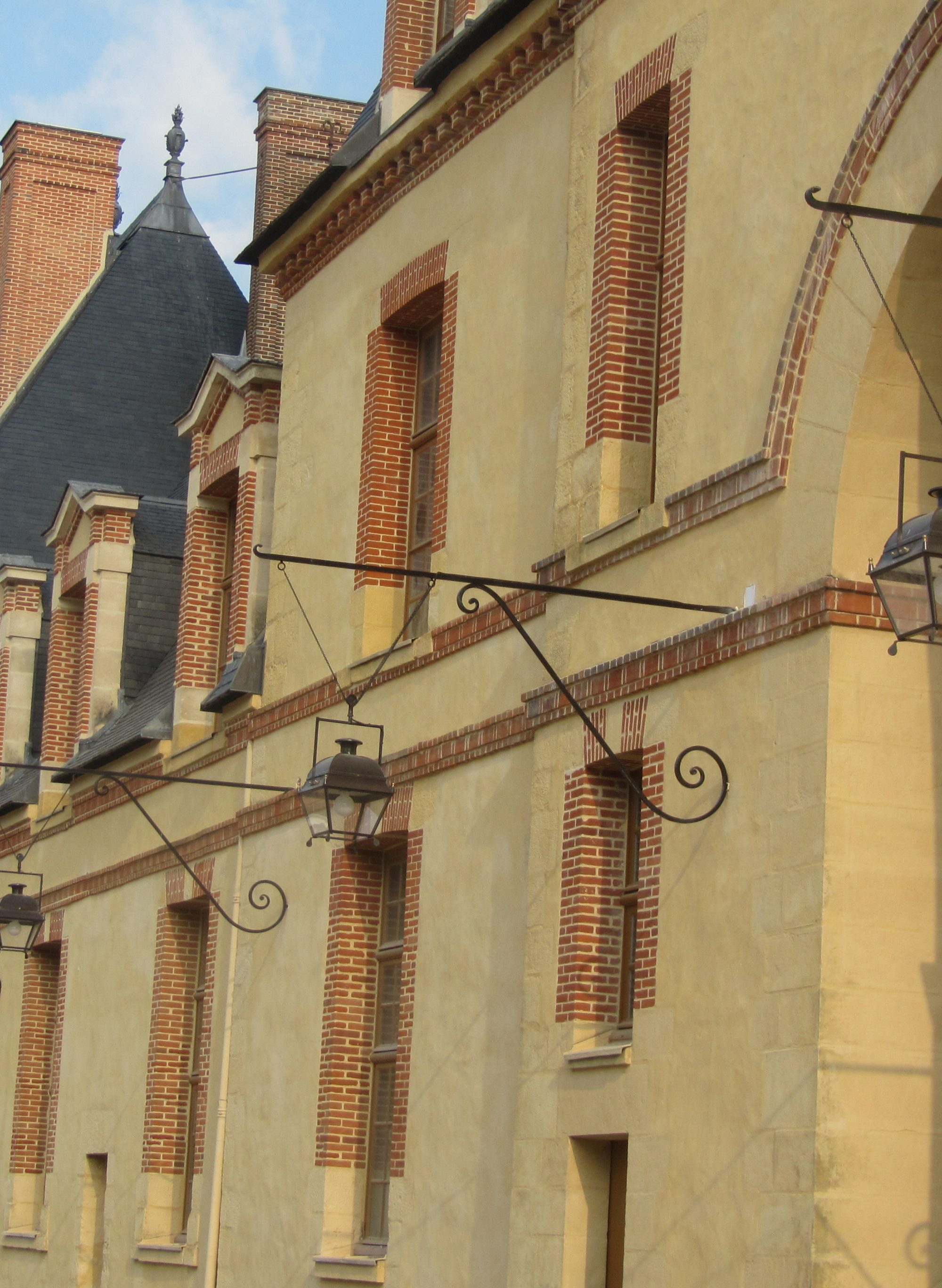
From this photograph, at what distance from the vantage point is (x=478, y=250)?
15914 mm

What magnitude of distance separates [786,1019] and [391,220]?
851 centimetres

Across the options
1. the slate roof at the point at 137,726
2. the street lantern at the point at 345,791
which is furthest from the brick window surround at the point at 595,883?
the slate roof at the point at 137,726

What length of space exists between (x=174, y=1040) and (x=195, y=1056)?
0.22 metres

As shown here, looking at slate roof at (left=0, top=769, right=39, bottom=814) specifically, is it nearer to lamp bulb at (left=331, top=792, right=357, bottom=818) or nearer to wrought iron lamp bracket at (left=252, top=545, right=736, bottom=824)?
lamp bulb at (left=331, top=792, right=357, bottom=818)

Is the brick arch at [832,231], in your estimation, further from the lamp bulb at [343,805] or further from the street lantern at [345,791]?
the lamp bulb at [343,805]

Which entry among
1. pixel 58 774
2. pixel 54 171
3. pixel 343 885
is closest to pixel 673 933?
pixel 343 885

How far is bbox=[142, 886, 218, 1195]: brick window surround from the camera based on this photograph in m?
20.0

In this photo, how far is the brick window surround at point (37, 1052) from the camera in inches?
923

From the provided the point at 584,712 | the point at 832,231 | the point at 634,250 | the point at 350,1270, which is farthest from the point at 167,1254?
the point at 832,231

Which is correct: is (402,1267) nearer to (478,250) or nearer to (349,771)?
(349,771)

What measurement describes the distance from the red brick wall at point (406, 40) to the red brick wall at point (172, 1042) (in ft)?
22.1

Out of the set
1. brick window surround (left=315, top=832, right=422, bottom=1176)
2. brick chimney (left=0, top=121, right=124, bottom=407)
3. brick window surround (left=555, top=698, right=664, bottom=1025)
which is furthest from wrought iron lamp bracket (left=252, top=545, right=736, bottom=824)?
brick chimney (left=0, top=121, right=124, bottom=407)

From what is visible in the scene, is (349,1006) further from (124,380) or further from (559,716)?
(124,380)

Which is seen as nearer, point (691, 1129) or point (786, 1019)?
point (786, 1019)
